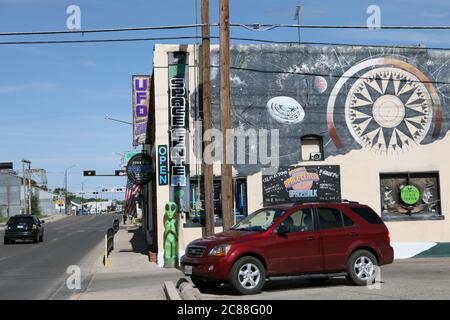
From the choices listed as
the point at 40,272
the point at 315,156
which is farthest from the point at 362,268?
the point at 40,272

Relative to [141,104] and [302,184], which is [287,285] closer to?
[302,184]

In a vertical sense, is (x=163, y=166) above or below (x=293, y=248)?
above

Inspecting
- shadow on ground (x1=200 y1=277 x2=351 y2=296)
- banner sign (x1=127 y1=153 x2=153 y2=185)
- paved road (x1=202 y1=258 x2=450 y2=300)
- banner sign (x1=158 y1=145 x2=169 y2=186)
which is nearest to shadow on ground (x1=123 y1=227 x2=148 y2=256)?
banner sign (x1=127 y1=153 x2=153 y2=185)

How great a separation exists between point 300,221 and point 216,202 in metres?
7.31

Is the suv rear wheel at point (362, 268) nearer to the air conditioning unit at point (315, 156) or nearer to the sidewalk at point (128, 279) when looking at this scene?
the sidewalk at point (128, 279)

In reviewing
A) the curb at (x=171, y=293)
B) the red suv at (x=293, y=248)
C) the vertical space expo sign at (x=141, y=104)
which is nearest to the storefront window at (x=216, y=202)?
the red suv at (x=293, y=248)

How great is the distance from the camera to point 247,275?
11320 mm

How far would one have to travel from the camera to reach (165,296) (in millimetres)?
11797

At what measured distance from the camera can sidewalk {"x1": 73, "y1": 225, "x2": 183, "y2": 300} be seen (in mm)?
12391

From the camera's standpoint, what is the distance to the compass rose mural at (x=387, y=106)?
64.5 feet

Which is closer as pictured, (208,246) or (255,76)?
(208,246)
